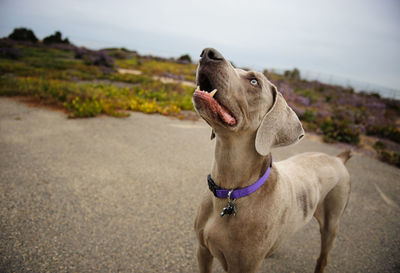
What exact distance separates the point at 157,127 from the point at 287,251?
458 cm

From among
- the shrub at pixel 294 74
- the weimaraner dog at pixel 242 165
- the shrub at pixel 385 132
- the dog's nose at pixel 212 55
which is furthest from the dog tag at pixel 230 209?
the shrub at pixel 294 74

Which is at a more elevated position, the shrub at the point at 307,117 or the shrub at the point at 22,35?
the shrub at the point at 22,35

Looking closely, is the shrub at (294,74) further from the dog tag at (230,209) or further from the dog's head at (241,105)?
the dog tag at (230,209)

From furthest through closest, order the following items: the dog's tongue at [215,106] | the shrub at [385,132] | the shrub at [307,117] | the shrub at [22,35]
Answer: the shrub at [22,35] < the shrub at [307,117] < the shrub at [385,132] < the dog's tongue at [215,106]

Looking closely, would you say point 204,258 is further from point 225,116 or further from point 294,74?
point 294,74

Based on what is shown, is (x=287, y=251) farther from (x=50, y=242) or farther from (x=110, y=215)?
(x=50, y=242)

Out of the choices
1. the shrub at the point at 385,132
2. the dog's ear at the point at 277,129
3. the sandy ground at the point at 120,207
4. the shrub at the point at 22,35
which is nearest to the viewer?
the dog's ear at the point at 277,129

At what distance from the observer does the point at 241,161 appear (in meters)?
1.66

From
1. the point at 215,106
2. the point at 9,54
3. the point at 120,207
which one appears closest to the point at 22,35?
the point at 9,54

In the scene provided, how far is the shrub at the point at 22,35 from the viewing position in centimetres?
2089

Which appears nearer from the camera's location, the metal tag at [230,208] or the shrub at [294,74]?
the metal tag at [230,208]

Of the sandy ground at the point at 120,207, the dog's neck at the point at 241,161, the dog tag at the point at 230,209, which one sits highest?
the dog's neck at the point at 241,161

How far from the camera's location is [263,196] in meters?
1.67

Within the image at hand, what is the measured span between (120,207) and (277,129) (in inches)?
101
